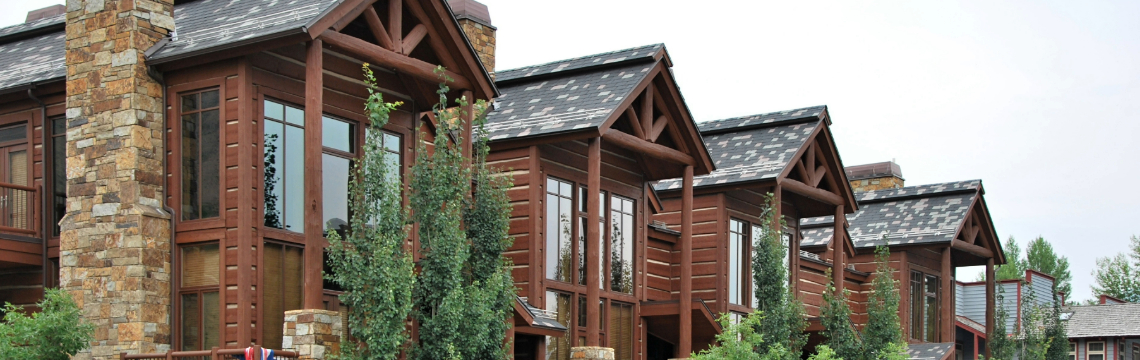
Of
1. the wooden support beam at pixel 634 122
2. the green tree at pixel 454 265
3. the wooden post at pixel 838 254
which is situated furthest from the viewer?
the wooden post at pixel 838 254

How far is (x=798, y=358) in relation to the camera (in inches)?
1139

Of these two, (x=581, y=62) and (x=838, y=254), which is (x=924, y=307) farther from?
(x=581, y=62)

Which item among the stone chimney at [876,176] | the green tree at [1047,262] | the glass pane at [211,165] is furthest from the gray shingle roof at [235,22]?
the green tree at [1047,262]

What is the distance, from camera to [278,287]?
21.0m

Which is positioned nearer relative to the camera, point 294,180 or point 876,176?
point 294,180

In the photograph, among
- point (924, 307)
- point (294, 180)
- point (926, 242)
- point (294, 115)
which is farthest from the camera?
point (924, 307)

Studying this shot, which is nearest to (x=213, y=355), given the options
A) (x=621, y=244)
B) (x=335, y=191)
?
(x=335, y=191)

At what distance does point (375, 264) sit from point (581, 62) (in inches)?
404

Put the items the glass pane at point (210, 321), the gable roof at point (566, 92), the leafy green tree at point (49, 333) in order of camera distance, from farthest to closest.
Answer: the gable roof at point (566, 92) → the glass pane at point (210, 321) → the leafy green tree at point (49, 333)

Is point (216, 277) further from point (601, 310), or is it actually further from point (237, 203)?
point (601, 310)

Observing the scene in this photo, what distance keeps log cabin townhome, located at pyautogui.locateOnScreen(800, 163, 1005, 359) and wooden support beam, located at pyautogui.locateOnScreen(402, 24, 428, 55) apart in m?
19.3

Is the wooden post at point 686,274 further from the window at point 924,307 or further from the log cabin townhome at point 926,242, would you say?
the window at point 924,307

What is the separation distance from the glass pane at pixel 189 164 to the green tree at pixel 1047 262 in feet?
270

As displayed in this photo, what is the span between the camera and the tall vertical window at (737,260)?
3116 centimetres
